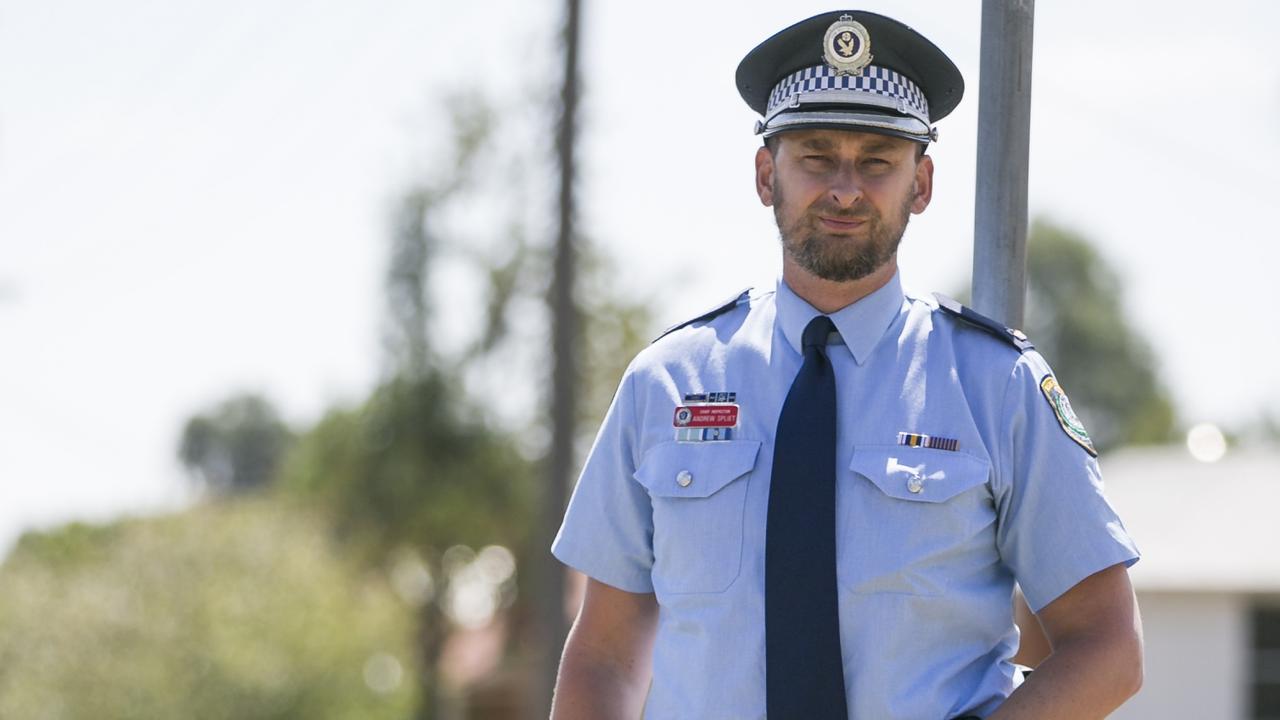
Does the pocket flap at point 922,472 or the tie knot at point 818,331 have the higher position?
the tie knot at point 818,331

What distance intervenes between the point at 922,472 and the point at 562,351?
10253 mm

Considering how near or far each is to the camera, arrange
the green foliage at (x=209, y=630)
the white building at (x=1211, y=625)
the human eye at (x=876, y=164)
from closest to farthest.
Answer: the human eye at (x=876, y=164) → the white building at (x=1211, y=625) → the green foliage at (x=209, y=630)

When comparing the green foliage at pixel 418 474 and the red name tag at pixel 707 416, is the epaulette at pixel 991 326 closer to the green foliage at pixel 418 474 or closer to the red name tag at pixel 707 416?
the red name tag at pixel 707 416

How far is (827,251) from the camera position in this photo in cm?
253

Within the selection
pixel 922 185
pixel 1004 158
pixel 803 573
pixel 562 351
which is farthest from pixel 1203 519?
pixel 803 573

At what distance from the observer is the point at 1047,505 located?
7.79 feet

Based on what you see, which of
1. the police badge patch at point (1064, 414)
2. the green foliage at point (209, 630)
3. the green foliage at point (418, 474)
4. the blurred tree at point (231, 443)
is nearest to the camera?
the police badge patch at point (1064, 414)

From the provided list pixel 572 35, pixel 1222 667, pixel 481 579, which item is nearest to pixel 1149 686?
pixel 1222 667

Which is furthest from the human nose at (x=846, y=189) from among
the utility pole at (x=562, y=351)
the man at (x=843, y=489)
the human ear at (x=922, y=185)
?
the utility pole at (x=562, y=351)

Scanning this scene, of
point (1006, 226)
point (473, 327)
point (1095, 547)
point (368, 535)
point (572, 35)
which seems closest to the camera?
point (1095, 547)

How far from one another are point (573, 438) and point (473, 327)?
18.9 m

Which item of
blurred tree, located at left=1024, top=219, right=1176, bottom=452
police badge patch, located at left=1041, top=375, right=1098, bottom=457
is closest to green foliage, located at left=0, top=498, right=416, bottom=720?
blurred tree, located at left=1024, top=219, right=1176, bottom=452

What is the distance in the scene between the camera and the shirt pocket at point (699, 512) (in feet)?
8.07

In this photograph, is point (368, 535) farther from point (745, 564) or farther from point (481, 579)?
point (745, 564)
